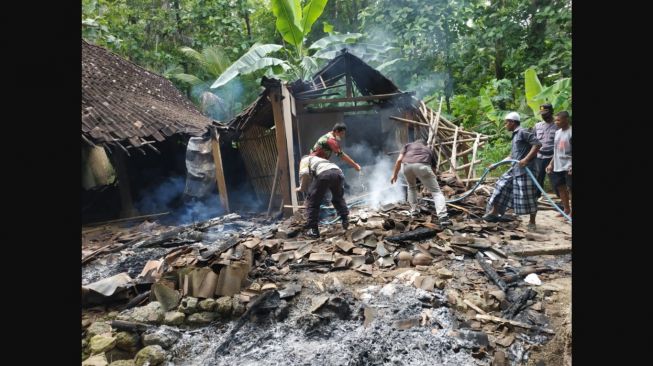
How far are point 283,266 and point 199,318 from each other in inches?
61.6

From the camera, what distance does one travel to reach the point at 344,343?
3936 mm

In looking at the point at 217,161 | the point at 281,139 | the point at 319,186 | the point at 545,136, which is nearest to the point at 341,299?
the point at 319,186

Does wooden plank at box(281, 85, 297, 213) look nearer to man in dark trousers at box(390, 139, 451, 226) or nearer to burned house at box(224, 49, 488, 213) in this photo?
burned house at box(224, 49, 488, 213)

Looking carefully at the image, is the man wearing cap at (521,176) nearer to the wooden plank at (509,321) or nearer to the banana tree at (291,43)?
the wooden plank at (509,321)

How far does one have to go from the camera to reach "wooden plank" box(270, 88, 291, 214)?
8445 millimetres

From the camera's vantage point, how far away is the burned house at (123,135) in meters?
9.41

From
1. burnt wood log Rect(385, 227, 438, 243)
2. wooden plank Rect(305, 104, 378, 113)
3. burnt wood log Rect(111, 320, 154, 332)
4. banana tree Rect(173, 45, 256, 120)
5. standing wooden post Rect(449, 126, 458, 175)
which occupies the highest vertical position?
banana tree Rect(173, 45, 256, 120)

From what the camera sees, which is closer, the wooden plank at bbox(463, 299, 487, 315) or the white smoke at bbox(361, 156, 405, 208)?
the wooden plank at bbox(463, 299, 487, 315)

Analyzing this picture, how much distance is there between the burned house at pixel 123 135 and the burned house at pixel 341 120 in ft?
4.57

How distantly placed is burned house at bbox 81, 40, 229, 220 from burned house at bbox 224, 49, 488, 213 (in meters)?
1.39

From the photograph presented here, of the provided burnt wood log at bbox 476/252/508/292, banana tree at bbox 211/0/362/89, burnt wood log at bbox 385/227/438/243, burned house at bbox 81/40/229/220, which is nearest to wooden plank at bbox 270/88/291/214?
burned house at bbox 81/40/229/220

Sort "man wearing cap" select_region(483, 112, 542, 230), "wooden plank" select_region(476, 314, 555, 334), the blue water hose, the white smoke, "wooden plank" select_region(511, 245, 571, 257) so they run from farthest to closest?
the white smoke < "man wearing cap" select_region(483, 112, 542, 230) < the blue water hose < "wooden plank" select_region(511, 245, 571, 257) < "wooden plank" select_region(476, 314, 555, 334)

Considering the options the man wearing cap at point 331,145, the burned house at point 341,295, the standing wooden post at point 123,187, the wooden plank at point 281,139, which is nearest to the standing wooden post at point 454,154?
the burned house at point 341,295
